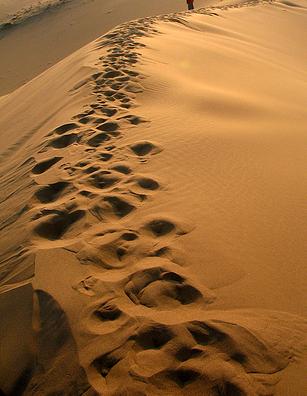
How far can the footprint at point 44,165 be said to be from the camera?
10.7 ft

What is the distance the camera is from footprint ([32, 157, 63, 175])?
3262 millimetres

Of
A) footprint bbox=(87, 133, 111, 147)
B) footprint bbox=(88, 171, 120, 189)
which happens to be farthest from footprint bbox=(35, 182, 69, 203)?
footprint bbox=(87, 133, 111, 147)

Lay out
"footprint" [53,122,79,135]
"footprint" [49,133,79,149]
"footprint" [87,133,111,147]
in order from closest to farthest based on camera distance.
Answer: "footprint" [87,133,111,147]
"footprint" [49,133,79,149]
"footprint" [53,122,79,135]

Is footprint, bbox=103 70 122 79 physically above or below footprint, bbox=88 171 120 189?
above

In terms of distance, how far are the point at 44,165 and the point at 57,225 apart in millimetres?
1051

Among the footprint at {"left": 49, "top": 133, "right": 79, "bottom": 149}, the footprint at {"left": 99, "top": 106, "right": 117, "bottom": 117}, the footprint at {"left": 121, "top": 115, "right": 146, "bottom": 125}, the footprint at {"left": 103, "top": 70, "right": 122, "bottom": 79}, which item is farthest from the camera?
the footprint at {"left": 103, "top": 70, "right": 122, "bottom": 79}

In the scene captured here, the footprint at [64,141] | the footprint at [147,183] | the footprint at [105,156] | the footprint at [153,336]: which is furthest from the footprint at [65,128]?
the footprint at [153,336]

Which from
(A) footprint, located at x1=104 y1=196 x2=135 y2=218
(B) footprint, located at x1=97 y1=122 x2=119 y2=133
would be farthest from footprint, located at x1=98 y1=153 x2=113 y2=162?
(A) footprint, located at x1=104 y1=196 x2=135 y2=218

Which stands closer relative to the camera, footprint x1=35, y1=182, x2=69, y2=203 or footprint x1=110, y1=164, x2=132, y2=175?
footprint x1=35, y1=182, x2=69, y2=203

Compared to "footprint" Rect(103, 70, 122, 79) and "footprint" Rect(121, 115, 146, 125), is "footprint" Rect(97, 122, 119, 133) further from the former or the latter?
"footprint" Rect(103, 70, 122, 79)

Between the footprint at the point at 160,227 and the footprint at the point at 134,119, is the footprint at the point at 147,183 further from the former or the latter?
the footprint at the point at 134,119

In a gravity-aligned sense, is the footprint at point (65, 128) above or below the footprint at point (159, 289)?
above

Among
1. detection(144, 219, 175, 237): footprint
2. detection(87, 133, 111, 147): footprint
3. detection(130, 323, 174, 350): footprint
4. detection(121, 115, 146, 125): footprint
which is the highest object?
detection(121, 115, 146, 125): footprint

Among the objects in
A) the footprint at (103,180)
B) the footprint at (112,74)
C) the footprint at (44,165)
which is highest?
the footprint at (112,74)
